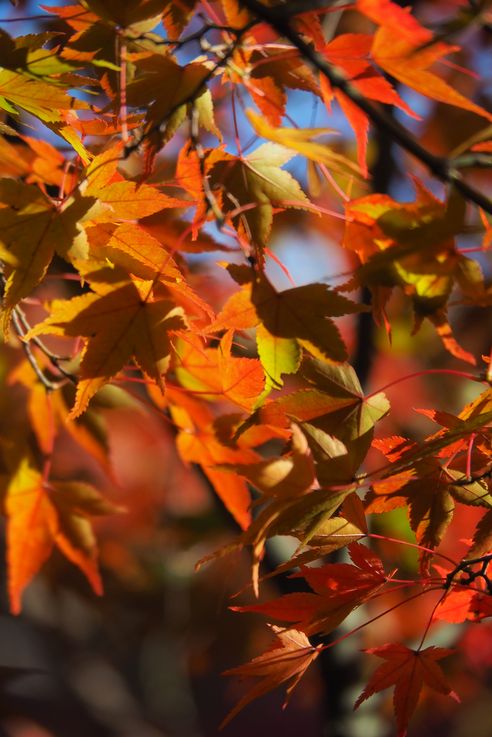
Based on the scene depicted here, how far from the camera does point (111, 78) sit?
640 mm

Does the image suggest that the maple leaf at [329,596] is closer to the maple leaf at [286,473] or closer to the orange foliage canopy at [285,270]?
the orange foliage canopy at [285,270]

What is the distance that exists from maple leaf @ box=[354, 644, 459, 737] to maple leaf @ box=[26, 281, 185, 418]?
31cm

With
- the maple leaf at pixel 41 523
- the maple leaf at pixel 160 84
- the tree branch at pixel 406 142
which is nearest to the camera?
the tree branch at pixel 406 142

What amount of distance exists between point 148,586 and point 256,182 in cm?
245

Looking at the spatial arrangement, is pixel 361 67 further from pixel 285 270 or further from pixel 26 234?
pixel 26 234

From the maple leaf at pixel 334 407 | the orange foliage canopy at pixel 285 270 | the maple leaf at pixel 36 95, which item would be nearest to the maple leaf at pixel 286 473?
the orange foliage canopy at pixel 285 270

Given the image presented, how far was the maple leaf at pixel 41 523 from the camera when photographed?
99 centimetres

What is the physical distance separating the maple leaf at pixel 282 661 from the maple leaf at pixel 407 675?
6cm

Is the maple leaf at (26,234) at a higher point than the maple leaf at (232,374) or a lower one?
higher

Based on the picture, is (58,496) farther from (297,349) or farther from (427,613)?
(427,613)

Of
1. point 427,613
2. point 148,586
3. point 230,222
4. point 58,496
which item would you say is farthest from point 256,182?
point 148,586

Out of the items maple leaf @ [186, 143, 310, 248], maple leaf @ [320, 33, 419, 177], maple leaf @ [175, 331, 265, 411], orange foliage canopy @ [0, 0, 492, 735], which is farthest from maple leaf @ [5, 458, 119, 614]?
maple leaf @ [320, 33, 419, 177]

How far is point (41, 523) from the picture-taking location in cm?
101

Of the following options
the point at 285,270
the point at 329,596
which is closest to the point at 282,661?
the point at 329,596
